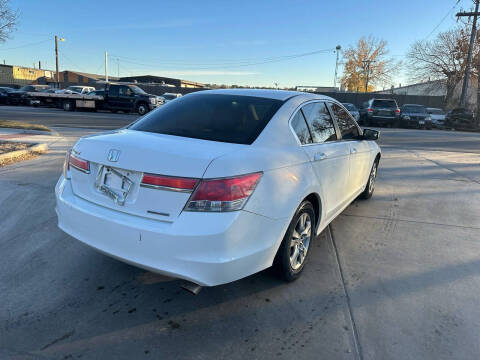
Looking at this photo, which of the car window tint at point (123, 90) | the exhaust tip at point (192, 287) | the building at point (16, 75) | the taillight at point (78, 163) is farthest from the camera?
the building at point (16, 75)

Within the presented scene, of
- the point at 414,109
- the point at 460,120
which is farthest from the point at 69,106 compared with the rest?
the point at 460,120

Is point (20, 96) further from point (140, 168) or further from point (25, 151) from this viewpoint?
point (140, 168)

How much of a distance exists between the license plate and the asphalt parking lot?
2.94ft

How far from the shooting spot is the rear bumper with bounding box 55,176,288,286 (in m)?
2.29

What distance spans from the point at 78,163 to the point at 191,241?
4.06 ft

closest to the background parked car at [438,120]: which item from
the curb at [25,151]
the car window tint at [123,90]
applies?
the car window tint at [123,90]

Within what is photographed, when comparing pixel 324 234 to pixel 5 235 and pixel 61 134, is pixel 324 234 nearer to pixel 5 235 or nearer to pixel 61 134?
pixel 5 235

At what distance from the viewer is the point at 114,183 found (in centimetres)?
257

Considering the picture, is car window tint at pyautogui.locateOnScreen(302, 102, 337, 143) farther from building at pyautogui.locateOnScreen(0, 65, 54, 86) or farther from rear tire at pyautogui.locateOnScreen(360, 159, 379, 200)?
building at pyautogui.locateOnScreen(0, 65, 54, 86)

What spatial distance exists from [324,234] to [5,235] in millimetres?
3594

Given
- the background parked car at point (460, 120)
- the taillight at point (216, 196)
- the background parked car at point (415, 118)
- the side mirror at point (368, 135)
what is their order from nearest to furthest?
the taillight at point (216, 196), the side mirror at point (368, 135), the background parked car at point (415, 118), the background parked car at point (460, 120)

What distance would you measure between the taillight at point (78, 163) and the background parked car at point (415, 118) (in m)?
23.4

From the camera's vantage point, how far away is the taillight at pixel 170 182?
2303mm

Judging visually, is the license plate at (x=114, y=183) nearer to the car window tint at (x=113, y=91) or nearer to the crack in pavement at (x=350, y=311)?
the crack in pavement at (x=350, y=311)
